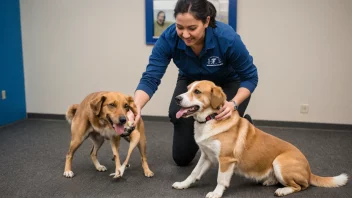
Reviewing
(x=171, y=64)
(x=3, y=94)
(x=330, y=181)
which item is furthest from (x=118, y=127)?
(x=3, y=94)

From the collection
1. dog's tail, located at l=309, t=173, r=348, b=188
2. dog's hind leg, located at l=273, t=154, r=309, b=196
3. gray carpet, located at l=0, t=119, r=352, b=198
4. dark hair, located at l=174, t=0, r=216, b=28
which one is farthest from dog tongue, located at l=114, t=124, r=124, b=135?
dog's tail, located at l=309, t=173, r=348, b=188

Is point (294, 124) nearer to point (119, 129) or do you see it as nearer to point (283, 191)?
point (283, 191)

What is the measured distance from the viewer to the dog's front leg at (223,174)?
2.32 m

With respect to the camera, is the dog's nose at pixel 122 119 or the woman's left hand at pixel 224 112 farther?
the dog's nose at pixel 122 119

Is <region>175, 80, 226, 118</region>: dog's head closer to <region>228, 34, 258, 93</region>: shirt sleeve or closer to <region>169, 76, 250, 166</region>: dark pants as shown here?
<region>228, 34, 258, 93</region>: shirt sleeve

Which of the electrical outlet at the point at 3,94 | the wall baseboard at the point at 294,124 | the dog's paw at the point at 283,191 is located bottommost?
the wall baseboard at the point at 294,124

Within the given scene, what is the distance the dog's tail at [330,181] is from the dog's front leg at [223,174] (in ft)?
2.08

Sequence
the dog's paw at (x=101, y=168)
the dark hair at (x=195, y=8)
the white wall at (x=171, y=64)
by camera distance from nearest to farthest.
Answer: the dark hair at (x=195, y=8) → the dog's paw at (x=101, y=168) → the white wall at (x=171, y=64)

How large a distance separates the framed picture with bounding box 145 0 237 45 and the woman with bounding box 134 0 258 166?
5.49 ft

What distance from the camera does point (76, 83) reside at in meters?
4.96

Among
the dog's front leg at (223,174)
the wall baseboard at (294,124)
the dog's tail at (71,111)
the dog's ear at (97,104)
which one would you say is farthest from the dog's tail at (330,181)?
the wall baseboard at (294,124)

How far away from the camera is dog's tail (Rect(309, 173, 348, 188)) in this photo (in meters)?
2.44

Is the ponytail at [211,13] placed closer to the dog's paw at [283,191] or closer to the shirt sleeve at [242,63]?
the shirt sleeve at [242,63]

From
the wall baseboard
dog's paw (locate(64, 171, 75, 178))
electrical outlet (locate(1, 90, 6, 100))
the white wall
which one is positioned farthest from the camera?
electrical outlet (locate(1, 90, 6, 100))
